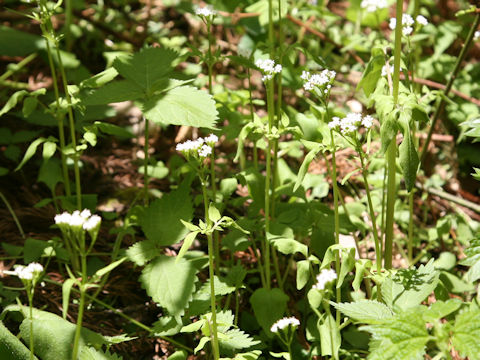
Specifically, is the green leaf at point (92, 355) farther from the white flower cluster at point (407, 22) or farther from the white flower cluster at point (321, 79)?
the white flower cluster at point (407, 22)

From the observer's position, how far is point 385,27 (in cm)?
432

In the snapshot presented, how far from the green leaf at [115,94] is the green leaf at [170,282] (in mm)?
625

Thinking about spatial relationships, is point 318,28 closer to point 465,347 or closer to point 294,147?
point 294,147

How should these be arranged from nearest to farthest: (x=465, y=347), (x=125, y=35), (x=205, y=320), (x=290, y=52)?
(x=465, y=347) → (x=205, y=320) → (x=290, y=52) → (x=125, y=35)

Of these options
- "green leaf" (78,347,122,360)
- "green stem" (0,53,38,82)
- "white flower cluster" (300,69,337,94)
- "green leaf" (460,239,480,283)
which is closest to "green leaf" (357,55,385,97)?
"white flower cluster" (300,69,337,94)

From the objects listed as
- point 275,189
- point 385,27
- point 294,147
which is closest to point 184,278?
point 275,189

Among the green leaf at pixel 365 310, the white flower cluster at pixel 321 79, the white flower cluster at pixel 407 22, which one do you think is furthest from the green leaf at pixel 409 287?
the white flower cluster at pixel 407 22

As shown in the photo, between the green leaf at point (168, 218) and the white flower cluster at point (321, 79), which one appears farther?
the green leaf at point (168, 218)

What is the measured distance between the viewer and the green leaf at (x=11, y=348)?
175cm

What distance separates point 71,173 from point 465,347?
2.16 m

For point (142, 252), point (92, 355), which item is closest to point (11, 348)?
point (92, 355)

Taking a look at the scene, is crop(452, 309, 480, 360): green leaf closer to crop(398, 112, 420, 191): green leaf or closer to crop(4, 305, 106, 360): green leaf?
crop(398, 112, 420, 191): green leaf

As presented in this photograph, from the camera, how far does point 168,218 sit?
7.07ft

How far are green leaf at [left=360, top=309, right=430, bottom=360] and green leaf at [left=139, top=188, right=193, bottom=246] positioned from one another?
2.99ft
